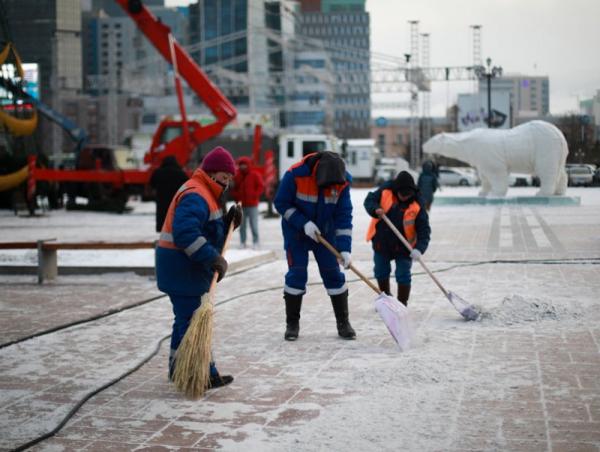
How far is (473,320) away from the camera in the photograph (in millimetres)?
8531

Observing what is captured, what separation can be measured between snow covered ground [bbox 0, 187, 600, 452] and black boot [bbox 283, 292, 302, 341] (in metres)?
0.15

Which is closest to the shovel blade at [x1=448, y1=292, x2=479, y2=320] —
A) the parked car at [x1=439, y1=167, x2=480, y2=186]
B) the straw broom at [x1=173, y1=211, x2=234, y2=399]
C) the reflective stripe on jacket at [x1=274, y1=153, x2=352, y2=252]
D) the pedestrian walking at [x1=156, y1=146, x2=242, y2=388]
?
the reflective stripe on jacket at [x1=274, y1=153, x2=352, y2=252]

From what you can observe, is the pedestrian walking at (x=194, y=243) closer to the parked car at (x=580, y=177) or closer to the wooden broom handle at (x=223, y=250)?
the wooden broom handle at (x=223, y=250)

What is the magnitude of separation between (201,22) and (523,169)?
109 m

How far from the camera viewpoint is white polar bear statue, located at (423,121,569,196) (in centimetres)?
3152

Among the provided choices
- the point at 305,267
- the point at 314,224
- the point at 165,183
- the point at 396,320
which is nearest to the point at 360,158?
the point at 165,183

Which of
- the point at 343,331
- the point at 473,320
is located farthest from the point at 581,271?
the point at 343,331

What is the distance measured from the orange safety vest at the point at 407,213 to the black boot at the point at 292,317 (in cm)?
149

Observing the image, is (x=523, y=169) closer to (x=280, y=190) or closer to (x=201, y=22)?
(x=280, y=190)

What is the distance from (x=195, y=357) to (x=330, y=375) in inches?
38.5

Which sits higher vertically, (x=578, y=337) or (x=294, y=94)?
(x=294, y=94)

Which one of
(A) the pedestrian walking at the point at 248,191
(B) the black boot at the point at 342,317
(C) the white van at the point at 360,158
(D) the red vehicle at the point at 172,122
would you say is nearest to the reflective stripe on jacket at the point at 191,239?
(B) the black boot at the point at 342,317

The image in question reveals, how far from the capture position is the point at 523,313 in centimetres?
856

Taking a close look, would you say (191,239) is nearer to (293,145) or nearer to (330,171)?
(330,171)
